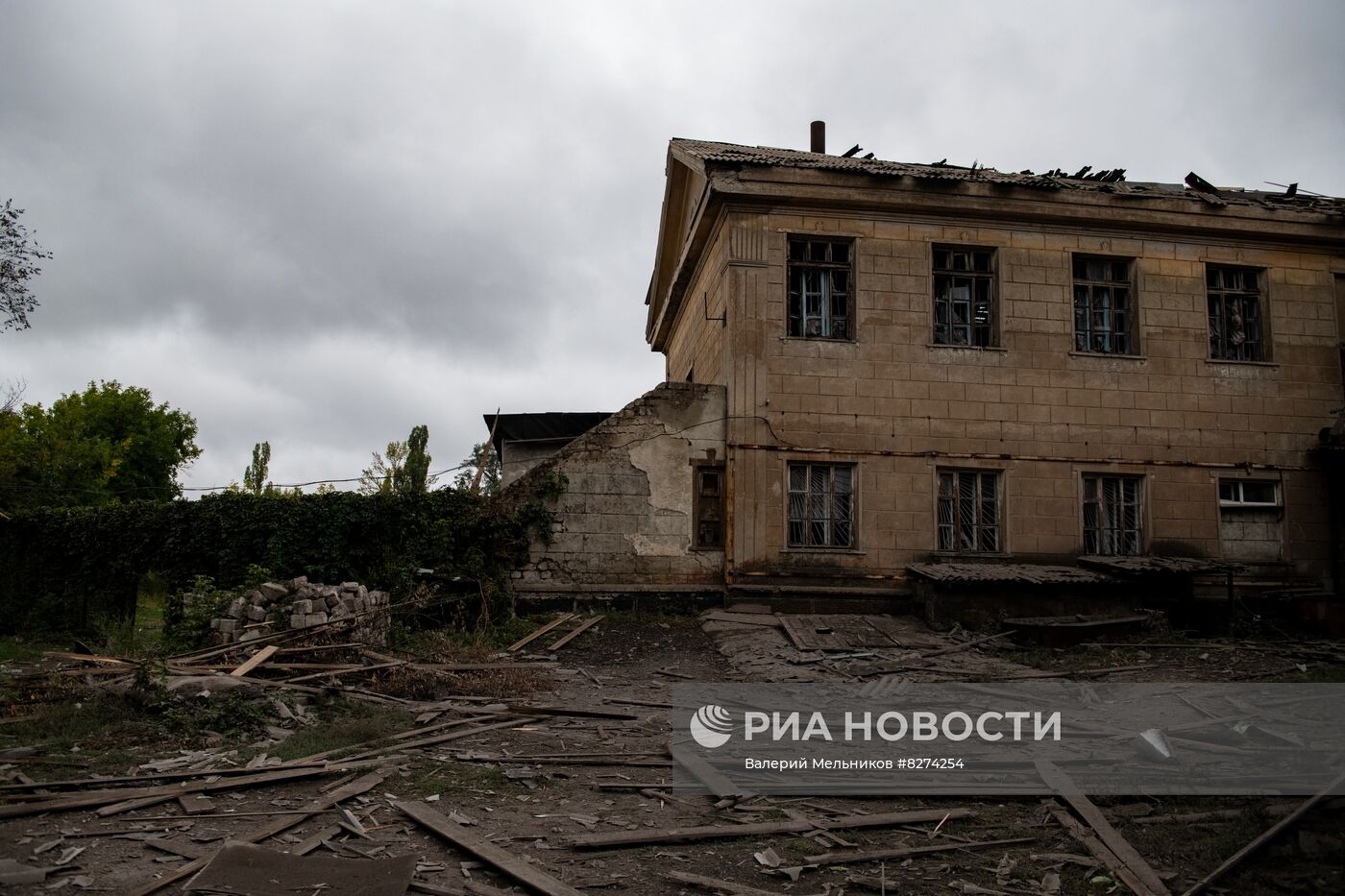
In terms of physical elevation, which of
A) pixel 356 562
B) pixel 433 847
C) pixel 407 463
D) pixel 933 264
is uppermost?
pixel 933 264

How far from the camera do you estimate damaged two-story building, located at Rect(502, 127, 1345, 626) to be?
15336 mm

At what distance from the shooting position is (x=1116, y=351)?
54.4 ft

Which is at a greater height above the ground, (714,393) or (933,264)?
(933,264)

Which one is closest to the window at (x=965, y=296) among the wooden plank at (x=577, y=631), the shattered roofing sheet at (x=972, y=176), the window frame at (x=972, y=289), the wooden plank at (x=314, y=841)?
A: the window frame at (x=972, y=289)

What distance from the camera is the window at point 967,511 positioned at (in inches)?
619

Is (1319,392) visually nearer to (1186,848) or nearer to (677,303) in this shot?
(677,303)

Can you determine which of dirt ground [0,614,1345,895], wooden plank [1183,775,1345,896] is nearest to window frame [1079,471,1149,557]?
dirt ground [0,614,1345,895]

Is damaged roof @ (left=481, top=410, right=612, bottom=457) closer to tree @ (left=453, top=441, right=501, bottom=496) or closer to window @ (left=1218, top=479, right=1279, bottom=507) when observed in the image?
tree @ (left=453, top=441, right=501, bottom=496)

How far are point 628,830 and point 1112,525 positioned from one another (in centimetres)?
1335

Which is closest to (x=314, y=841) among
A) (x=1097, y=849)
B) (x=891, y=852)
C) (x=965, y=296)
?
(x=891, y=852)

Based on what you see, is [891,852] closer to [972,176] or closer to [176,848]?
[176,848]

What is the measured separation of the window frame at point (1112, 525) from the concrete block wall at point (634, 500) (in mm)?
6628

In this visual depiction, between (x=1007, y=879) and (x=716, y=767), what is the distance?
8.43ft

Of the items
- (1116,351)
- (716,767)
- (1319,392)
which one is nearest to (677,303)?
(1116,351)
